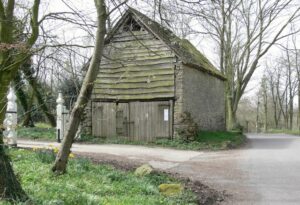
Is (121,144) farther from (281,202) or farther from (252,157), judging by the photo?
(281,202)

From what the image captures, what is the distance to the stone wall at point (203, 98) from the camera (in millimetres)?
22844

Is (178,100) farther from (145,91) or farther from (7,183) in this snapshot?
(7,183)

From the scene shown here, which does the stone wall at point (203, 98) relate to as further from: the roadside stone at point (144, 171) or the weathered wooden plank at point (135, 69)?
the roadside stone at point (144, 171)

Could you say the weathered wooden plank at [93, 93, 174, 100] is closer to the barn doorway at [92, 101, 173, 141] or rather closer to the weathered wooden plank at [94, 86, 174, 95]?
the weathered wooden plank at [94, 86, 174, 95]

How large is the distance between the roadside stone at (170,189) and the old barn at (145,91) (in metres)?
12.8

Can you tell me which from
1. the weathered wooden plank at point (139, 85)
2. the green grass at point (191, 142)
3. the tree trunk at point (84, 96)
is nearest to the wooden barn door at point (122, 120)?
the green grass at point (191, 142)

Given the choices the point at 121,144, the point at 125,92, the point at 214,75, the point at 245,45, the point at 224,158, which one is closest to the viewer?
the point at 224,158

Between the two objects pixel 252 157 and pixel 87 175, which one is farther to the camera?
pixel 252 157

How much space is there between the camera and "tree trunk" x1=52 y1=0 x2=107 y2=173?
9.14 metres

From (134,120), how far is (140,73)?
2.56m

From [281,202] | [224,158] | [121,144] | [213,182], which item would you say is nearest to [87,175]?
[213,182]

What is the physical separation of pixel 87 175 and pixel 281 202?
13.2 ft

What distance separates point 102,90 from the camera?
78.2 feet

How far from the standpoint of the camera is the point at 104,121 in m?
23.2
